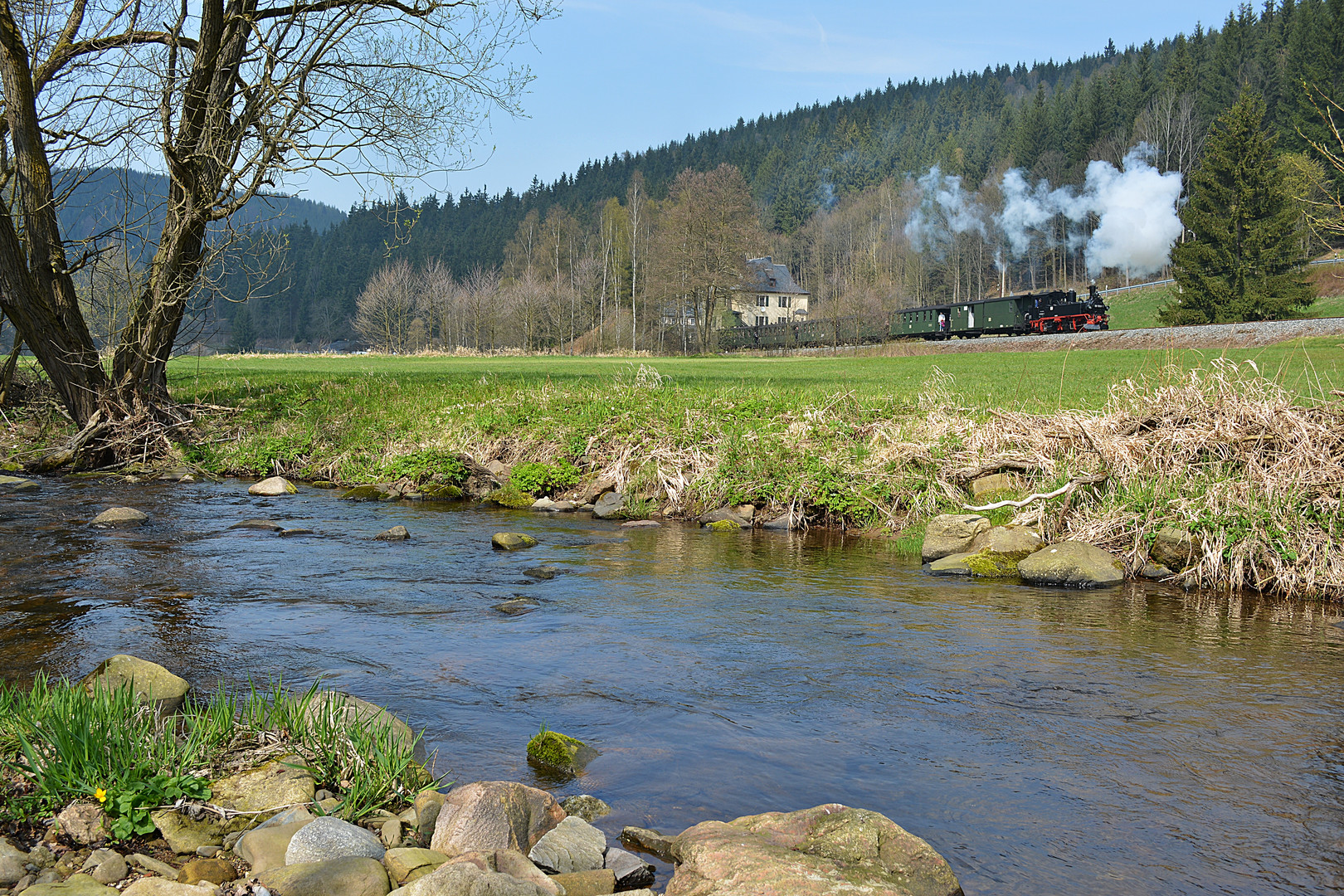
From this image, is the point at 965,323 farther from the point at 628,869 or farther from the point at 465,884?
the point at 465,884

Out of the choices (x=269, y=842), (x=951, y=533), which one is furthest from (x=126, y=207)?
→ (x=269, y=842)

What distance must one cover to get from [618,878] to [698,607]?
15.1ft

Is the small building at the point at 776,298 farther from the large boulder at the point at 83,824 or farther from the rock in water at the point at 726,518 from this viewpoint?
the large boulder at the point at 83,824

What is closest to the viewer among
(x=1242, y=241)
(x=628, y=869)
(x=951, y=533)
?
(x=628, y=869)

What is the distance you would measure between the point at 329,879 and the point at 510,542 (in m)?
7.48

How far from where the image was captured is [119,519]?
37.6 feet

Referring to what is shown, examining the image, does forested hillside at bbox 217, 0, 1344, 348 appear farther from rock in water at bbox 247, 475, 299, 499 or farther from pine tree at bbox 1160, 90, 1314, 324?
rock in water at bbox 247, 475, 299, 499

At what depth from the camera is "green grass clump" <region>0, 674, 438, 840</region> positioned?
380 cm

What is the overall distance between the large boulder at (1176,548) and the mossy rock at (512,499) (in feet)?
28.0

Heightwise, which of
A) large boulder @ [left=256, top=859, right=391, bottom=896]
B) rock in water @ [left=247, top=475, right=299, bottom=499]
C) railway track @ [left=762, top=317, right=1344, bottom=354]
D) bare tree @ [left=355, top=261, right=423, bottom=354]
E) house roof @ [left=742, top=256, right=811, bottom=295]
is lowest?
large boulder @ [left=256, top=859, right=391, bottom=896]

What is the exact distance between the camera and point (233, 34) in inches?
603

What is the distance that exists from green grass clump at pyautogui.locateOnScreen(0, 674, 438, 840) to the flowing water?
672mm

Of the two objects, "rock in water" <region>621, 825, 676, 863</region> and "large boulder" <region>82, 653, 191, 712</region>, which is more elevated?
"large boulder" <region>82, 653, 191, 712</region>

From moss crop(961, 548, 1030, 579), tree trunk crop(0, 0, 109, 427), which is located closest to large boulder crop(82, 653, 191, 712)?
moss crop(961, 548, 1030, 579)
